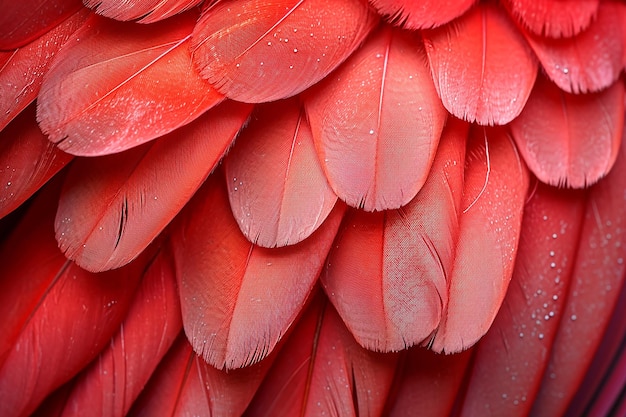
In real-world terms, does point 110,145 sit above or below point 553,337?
above

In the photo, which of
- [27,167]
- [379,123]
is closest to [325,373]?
[379,123]

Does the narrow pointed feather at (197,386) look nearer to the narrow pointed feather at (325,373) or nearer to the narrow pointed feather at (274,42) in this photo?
the narrow pointed feather at (325,373)

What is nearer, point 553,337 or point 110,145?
point 110,145

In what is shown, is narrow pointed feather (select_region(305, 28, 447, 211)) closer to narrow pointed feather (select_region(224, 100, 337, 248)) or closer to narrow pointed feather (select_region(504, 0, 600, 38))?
narrow pointed feather (select_region(224, 100, 337, 248))


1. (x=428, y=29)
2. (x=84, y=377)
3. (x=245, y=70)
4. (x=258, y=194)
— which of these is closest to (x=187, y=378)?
(x=84, y=377)

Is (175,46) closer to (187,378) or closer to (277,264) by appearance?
(277,264)

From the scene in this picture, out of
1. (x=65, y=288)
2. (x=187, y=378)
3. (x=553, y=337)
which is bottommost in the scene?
(x=553, y=337)

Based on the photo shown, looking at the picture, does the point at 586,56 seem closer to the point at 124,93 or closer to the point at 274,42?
the point at 274,42
